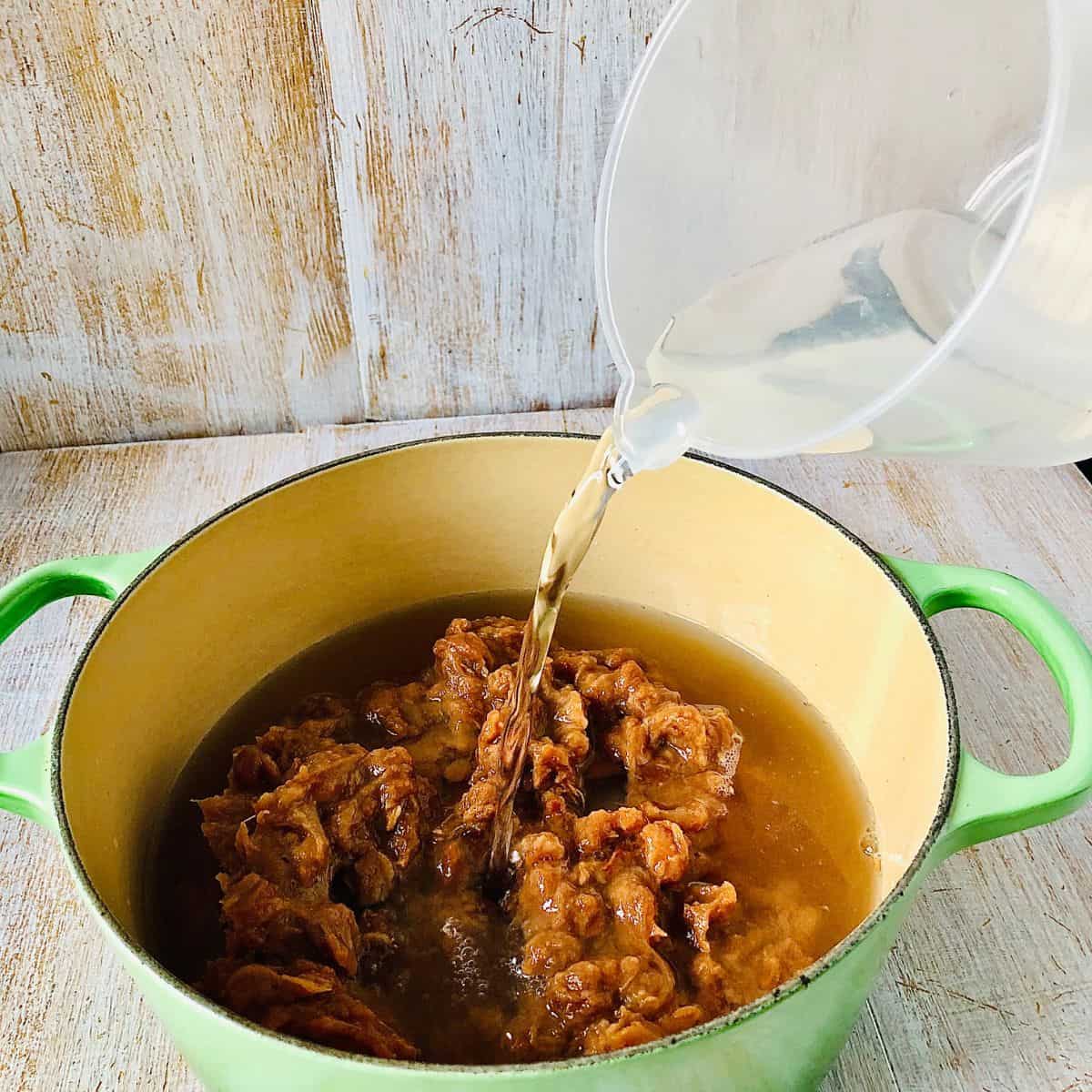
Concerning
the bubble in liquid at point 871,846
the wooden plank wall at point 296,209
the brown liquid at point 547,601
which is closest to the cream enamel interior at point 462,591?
the bubble in liquid at point 871,846

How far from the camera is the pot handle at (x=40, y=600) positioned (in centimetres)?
74

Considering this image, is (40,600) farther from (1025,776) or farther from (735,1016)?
(1025,776)

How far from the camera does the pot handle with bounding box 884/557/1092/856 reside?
0.72 metres

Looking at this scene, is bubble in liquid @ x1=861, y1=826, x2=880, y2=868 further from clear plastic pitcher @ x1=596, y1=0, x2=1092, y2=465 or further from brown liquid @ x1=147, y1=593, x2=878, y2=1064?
clear plastic pitcher @ x1=596, y1=0, x2=1092, y2=465

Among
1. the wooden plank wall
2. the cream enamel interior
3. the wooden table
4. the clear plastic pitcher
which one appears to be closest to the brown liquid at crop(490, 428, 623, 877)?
the clear plastic pitcher

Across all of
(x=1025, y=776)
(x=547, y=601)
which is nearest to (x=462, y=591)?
(x=547, y=601)

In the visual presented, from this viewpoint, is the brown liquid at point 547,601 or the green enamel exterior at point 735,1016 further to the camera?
the brown liquid at point 547,601

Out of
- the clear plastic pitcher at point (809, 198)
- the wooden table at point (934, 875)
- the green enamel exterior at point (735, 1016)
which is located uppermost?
the clear plastic pitcher at point (809, 198)

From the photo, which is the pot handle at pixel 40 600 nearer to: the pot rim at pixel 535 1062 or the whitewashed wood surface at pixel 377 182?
the pot rim at pixel 535 1062

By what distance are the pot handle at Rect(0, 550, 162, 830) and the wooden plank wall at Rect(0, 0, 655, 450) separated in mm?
512

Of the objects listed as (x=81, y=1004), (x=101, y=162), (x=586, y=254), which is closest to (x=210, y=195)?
(x=101, y=162)

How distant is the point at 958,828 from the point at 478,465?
1.91 ft

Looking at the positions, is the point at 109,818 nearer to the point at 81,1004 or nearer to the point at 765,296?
the point at 81,1004

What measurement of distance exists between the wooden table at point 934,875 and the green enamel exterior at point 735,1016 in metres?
0.15
